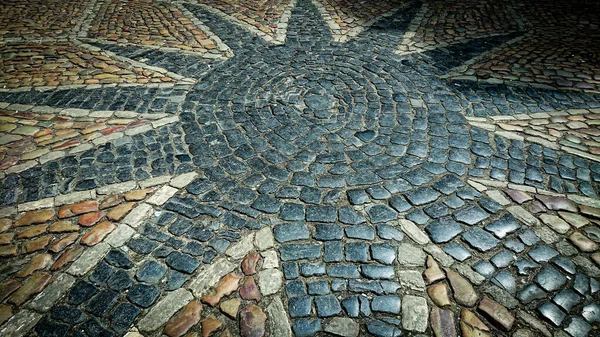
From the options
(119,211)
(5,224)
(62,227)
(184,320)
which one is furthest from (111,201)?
(184,320)

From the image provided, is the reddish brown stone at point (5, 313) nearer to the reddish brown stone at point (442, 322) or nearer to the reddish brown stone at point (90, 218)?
the reddish brown stone at point (90, 218)

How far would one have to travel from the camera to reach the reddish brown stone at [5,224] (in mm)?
3312

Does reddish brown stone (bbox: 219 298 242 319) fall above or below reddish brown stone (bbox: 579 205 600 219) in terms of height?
below

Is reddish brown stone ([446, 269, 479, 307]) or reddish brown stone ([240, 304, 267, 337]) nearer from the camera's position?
reddish brown stone ([240, 304, 267, 337])

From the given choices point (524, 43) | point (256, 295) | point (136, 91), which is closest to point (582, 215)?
point (256, 295)

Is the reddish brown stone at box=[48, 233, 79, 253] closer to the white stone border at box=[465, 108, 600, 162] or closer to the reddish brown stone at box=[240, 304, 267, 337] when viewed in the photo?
the reddish brown stone at box=[240, 304, 267, 337]

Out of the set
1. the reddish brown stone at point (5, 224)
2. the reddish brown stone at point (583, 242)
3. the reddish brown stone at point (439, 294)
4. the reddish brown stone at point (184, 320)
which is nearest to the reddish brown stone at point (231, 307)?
the reddish brown stone at point (184, 320)

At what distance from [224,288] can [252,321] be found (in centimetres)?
35

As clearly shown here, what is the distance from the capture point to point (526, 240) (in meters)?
3.23

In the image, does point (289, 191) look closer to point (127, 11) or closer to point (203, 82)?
point (203, 82)

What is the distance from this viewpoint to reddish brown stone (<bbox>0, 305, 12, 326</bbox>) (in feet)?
8.83

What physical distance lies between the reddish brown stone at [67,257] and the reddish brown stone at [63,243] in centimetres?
7

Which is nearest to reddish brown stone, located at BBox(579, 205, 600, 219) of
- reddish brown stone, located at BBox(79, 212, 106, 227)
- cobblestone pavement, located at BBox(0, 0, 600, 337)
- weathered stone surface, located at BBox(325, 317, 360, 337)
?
cobblestone pavement, located at BBox(0, 0, 600, 337)

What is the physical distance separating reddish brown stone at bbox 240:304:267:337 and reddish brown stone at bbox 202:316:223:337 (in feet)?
0.53
